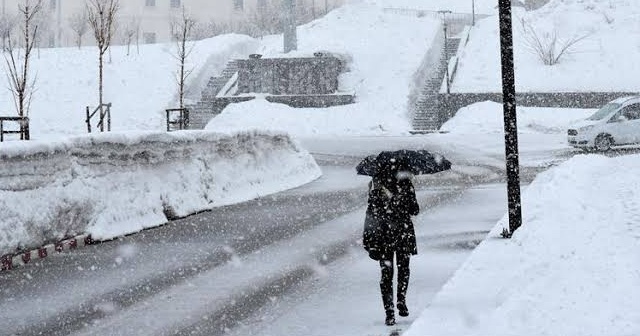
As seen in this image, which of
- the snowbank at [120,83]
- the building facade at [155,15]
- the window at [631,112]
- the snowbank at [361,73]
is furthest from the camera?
the building facade at [155,15]

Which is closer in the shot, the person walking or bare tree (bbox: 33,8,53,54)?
the person walking

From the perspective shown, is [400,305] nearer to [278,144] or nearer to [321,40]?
[278,144]

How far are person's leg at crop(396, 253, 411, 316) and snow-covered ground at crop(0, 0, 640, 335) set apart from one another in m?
0.29

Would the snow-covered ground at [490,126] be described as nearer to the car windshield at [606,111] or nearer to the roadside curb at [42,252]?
the roadside curb at [42,252]

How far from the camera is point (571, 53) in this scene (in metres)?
44.3

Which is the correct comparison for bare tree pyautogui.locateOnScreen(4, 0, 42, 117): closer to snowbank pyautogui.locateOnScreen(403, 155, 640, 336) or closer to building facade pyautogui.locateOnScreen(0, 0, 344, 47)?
building facade pyautogui.locateOnScreen(0, 0, 344, 47)

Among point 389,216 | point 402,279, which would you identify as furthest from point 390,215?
point 402,279

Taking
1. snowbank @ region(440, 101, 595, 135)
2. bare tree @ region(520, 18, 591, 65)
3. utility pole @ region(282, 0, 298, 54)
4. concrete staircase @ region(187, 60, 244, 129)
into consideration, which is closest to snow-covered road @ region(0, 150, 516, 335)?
snowbank @ region(440, 101, 595, 135)

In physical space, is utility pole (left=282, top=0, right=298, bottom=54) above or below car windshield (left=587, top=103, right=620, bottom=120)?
above

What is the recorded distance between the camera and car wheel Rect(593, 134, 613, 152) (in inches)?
1062

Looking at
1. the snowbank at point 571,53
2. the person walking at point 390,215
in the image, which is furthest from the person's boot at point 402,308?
the snowbank at point 571,53

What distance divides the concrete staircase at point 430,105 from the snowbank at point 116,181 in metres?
20.4

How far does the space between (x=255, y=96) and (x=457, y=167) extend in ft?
65.3

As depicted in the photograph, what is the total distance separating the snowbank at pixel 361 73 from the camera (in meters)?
38.1
